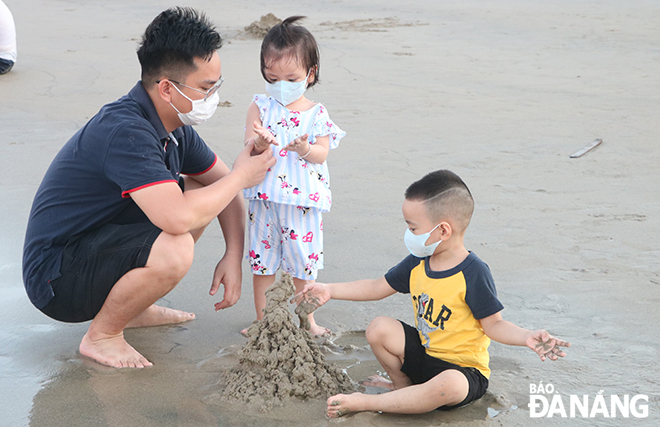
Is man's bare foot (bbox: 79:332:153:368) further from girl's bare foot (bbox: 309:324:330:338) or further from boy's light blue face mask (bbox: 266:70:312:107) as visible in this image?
boy's light blue face mask (bbox: 266:70:312:107)

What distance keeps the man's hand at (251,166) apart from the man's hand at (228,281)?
393 millimetres

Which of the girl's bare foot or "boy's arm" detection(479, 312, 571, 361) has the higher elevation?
"boy's arm" detection(479, 312, 571, 361)

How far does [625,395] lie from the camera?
223 cm

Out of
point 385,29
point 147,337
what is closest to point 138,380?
point 147,337

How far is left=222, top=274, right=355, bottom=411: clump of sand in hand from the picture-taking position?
2205mm

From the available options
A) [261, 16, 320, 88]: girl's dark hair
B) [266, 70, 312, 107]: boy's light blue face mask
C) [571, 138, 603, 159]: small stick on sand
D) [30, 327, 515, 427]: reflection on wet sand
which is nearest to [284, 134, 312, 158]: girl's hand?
[266, 70, 312, 107]: boy's light blue face mask

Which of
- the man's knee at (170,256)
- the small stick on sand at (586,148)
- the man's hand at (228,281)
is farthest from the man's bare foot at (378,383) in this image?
the small stick on sand at (586,148)

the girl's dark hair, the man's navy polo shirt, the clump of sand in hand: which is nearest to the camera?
the clump of sand in hand

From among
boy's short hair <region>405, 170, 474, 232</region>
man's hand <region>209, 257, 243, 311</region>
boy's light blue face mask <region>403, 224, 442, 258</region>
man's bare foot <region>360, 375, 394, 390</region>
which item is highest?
boy's short hair <region>405, 170, 474, 232</region>

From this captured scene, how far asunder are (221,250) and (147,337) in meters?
0.89

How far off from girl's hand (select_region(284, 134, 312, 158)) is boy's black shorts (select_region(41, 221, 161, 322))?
0.62 meters

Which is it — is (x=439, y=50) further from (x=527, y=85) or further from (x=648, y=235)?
(x=648, y=235)

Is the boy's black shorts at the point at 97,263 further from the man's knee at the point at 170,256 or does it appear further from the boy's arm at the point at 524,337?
the boy's arm at the point at 524,337

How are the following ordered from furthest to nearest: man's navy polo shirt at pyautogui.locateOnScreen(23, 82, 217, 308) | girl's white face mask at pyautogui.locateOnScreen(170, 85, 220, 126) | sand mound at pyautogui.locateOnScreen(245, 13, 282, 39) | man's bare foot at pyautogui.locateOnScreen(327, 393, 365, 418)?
sand mound at pyautogui.locateOnScreen(245, 13, 282, 39) → girl's white face mask at pyautogui.locateOnScreen(170, 85, 220, 126) → man's navy polo shirt at pyautogui.locateOnScreen(23, 82, 217, 308) → man's bare foot at pyautogui.locateOnScreen(327, 393, 365, 418)
